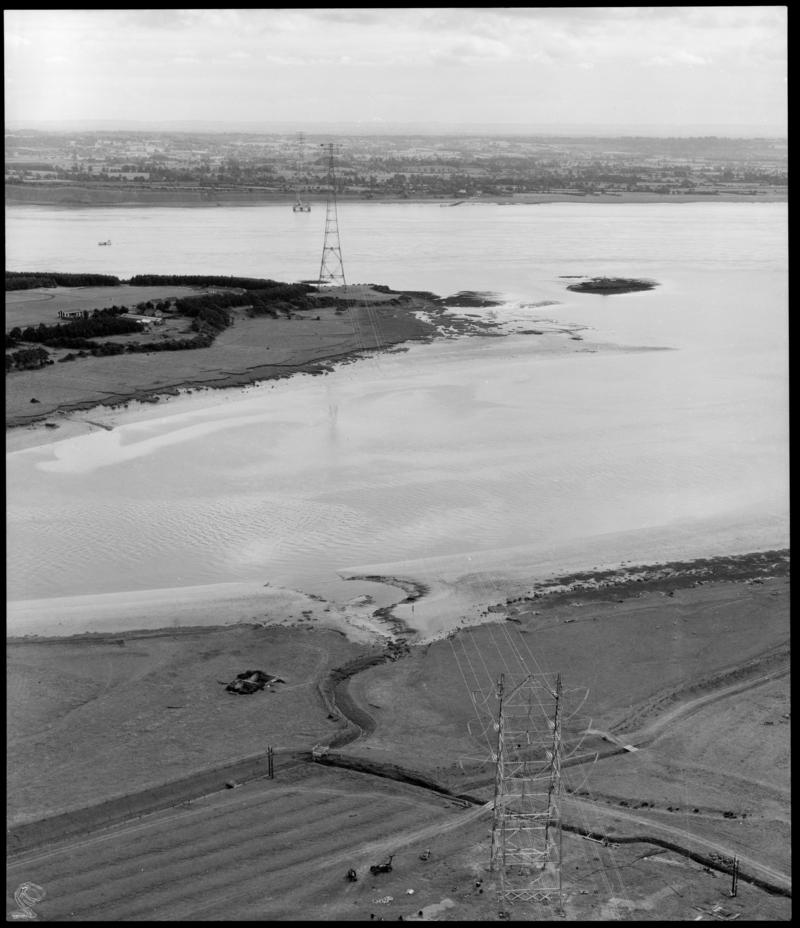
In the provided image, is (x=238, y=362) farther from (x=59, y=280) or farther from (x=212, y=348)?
(x=59, y=280)

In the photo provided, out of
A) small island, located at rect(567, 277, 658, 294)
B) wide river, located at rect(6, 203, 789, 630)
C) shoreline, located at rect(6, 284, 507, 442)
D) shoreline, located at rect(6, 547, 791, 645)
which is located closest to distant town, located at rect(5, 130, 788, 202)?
small island, located at rect(567, 277, 658, 294)

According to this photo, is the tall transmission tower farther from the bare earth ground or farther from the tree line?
the tree line

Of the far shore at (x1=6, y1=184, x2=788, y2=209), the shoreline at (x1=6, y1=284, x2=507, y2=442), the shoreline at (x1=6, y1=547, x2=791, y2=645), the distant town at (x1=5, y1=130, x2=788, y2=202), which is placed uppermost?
the distant town at (x1=5, y1=130, x2=788, y2=202)

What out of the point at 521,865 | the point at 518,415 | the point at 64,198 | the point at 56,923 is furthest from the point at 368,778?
the point at 64,198

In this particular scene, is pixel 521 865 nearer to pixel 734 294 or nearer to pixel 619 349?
pixel 619 349

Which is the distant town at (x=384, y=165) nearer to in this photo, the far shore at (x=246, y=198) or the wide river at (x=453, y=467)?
the far shore at (x=246, y=198)

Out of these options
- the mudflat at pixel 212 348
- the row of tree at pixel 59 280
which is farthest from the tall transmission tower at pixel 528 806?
the row of tree at pixel 59 280
